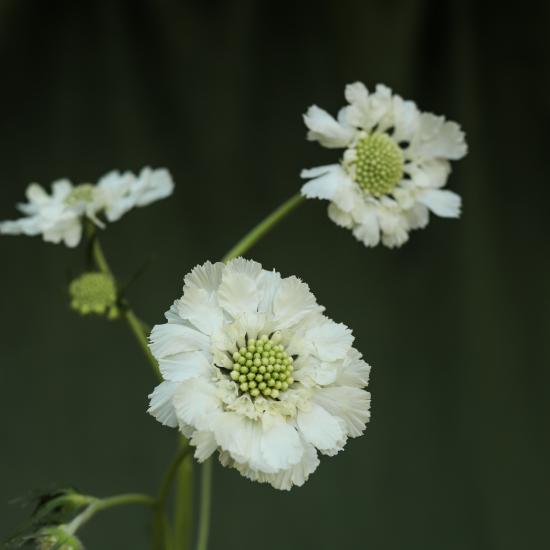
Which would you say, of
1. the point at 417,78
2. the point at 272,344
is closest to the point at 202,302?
the point at 272,344

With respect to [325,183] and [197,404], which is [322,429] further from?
[325,183]

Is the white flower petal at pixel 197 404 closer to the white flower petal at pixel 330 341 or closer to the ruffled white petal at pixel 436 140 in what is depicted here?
the white flower petal at pixel 330 341

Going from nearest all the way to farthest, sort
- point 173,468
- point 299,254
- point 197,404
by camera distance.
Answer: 1. point 197,404
2. point 173,468
3. point 299,254

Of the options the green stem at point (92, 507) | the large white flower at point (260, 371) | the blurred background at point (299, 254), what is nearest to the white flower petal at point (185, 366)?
the large white flower at point (260, 371)

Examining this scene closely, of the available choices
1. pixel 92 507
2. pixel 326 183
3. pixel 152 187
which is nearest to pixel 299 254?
pixel 152 187

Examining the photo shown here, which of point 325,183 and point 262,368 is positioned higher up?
point 325,183

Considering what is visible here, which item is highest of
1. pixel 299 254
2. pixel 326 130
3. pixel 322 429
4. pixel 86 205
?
pixel 299 254

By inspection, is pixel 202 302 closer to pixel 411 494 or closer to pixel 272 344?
pixel 272 344

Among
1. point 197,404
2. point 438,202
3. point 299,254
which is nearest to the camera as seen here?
point 197,404

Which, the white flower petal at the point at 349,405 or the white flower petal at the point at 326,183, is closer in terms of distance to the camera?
the white flower petal at the point at 349,405
